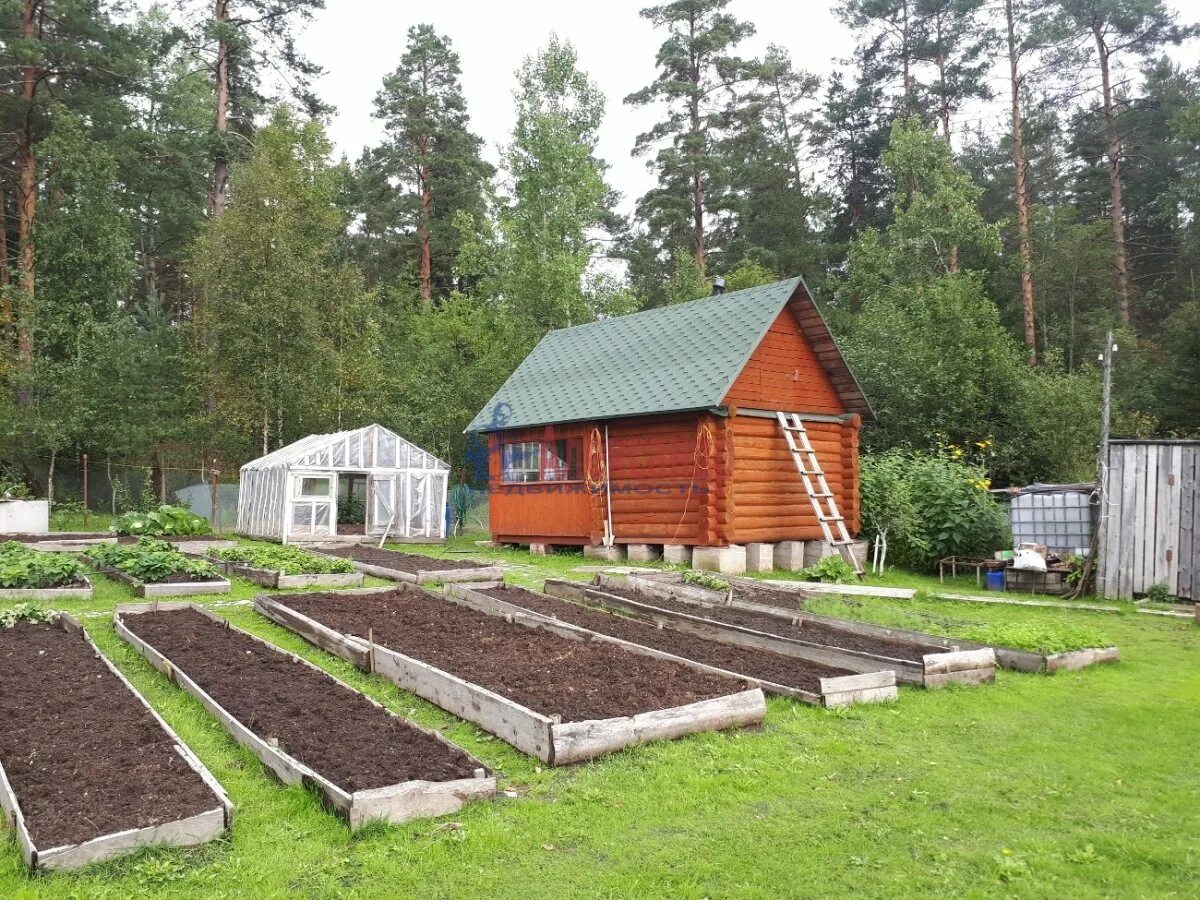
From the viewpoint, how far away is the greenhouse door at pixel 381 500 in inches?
800

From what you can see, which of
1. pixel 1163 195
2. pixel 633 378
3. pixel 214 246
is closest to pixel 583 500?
pixel 633 378

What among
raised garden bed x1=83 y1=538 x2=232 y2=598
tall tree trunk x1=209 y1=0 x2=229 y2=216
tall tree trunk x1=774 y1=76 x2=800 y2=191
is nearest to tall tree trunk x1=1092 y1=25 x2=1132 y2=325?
tall tree trunk x1=774 y1=76 x2=800 y2=191

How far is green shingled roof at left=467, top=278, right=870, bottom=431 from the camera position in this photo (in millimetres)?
15195

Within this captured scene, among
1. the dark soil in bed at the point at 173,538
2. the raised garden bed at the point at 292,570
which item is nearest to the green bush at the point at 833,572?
the raised garden bed at the point at 292,570

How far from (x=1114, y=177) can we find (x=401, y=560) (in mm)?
26881

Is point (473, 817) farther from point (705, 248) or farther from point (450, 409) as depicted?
point (705, 248)

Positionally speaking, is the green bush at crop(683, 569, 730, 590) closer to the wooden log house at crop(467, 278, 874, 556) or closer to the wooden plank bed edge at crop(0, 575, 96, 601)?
the wooden log house at crop(467, 278, 874, 556)

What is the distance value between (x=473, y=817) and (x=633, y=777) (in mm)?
1039

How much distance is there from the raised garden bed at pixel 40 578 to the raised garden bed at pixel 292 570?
2.04 metres

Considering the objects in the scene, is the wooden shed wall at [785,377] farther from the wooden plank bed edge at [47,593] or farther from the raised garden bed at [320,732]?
the wooden plank bed edge at [47,593]

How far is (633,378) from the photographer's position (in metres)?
16.8

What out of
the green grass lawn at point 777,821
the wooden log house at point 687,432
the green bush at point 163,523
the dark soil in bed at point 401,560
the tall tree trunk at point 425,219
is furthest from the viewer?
the tall tree trunk at point 425,219

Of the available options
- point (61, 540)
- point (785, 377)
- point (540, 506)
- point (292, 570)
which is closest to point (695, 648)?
point (292, 570)

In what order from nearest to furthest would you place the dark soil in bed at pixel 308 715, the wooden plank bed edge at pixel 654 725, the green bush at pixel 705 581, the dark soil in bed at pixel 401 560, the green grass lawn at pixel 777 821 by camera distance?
the green grass lawn at pixel 777 821 < the dark soil in bed at pixel 308 715 < the wooden plank bed edge at pixel 654 725 < the green bush at pixel 705 581 < the dark soil in bed at pixel 401 560
